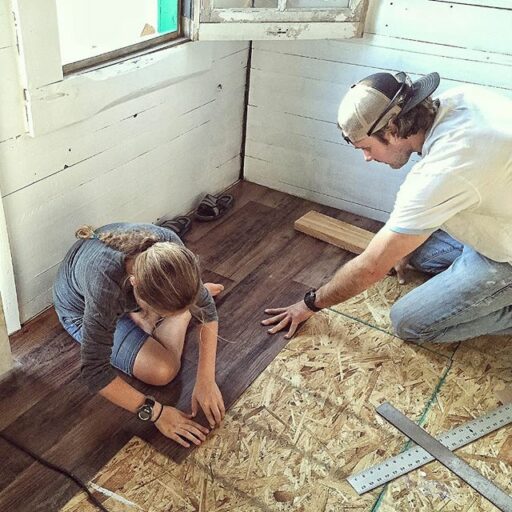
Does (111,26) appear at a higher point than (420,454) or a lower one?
higher

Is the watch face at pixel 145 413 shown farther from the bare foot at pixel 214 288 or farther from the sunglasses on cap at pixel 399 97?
the sunglasses on cap at pixel 399 97

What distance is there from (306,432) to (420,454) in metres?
0.34

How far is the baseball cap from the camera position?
1.71 metres

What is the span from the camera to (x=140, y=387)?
6.26ft

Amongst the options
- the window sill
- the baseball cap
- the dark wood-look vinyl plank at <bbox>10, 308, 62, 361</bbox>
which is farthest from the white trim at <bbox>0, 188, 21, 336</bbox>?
the baseball cap

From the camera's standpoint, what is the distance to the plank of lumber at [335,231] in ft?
8.67

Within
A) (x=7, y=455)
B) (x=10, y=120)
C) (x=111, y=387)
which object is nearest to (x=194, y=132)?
(x=10, y=120)

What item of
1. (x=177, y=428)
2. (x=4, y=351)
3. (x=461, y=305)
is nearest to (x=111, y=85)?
(x=4, y=351)

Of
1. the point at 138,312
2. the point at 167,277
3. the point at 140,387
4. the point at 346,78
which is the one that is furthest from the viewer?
the point at 346,78

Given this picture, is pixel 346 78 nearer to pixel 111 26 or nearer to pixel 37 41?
pixel 111 26

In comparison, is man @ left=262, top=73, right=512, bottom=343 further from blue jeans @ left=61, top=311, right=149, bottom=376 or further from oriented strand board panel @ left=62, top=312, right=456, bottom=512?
blue jeans @ left=61, top=311, right=149, bottom=376

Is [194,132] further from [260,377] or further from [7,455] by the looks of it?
[7,455]

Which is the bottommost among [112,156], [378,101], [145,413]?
[145,413]

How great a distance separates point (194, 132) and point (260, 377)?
121 centimetres
